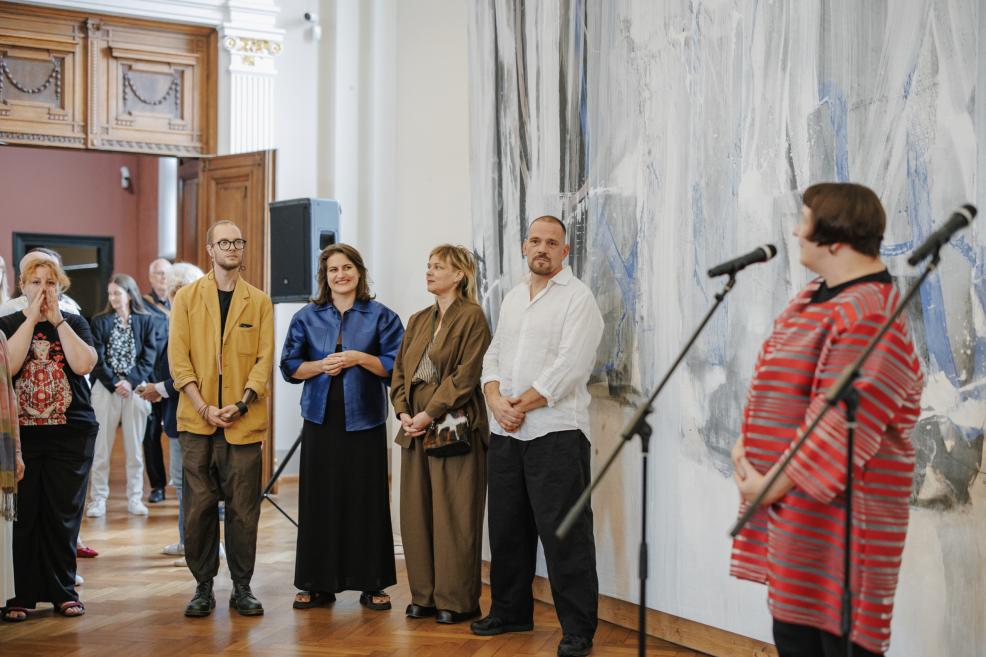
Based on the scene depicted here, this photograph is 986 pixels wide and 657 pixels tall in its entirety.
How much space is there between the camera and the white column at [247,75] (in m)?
8.63

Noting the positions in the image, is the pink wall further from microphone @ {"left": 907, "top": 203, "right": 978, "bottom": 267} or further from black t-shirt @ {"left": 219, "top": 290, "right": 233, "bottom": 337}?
microphone @ {"left": 907, "top": 203, "right": 978, "bottom": 267}

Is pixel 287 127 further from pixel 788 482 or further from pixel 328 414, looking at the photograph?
A: pixel 788 482

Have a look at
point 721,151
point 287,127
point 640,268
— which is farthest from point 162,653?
point 287,127

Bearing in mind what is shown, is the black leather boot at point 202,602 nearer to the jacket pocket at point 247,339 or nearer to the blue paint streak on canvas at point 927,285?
the jacket pocket at point 247,339

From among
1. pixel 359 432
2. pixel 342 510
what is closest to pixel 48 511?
pixel 342 510

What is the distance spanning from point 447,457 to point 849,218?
236 centimetres

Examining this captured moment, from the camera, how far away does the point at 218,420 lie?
4.34m

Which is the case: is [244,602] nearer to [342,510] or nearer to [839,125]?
[342,510]

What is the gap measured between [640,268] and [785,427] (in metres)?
1.78

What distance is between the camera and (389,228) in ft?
20.1

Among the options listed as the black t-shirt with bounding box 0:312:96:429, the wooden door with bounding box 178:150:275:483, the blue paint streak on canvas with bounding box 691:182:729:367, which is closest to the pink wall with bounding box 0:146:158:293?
the wooden door with bounding box 178:150:275:483

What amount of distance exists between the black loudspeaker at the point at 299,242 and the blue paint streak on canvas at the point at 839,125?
3583 millimetres

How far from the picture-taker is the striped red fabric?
2.30 metres

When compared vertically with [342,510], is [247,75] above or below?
above
